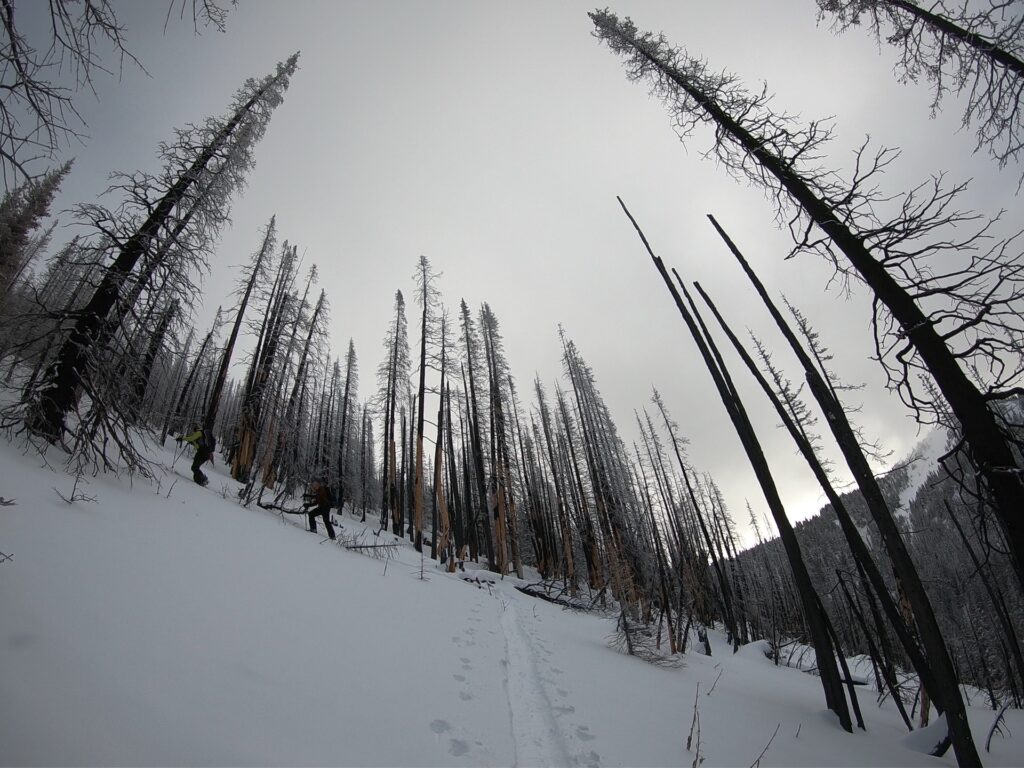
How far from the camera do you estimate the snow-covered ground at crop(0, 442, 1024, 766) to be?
5.47 feet

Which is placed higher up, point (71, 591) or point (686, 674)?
point (71, 591)

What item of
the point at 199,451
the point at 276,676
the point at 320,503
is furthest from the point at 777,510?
the point at 199,451

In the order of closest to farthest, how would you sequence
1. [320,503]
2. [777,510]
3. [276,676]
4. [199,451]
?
[276,676] < [777,510] < [320,503] < [199,451]

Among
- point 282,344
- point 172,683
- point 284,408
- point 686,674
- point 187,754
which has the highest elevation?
point 282,344

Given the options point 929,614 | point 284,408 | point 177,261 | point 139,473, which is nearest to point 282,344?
point 284,408

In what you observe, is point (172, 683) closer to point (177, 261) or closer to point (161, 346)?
point (161, 346)

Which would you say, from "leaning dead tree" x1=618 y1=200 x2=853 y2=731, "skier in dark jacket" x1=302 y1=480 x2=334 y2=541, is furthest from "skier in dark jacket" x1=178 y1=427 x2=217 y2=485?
"leaning dead tree" x1=618 y1=200 x2=853 y2=731

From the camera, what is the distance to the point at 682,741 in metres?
3.25

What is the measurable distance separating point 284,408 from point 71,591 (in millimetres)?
14920

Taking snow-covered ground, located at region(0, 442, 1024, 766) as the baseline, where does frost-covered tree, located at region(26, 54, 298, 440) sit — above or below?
above

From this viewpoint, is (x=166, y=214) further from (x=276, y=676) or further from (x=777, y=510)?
(x=777, y=510)

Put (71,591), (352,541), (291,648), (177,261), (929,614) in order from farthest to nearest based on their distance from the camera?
(352,541) < (177,261) < (929,614) < (291,648) < (71,591)

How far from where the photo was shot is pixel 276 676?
2492 mm

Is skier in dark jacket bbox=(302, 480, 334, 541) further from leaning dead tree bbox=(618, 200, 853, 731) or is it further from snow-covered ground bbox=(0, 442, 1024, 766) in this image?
leaning dead tree bbox=(618, 200, 853, 731)
